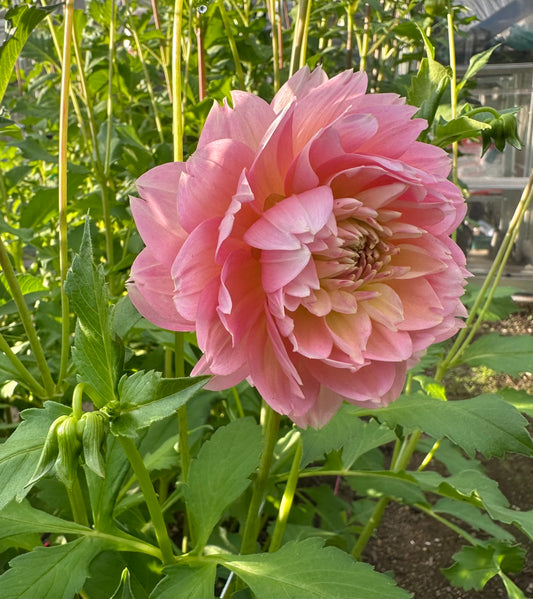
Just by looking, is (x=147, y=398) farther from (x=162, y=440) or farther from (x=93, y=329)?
(x=162, y=440)

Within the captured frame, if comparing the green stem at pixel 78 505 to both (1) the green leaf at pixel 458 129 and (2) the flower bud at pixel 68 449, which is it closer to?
(2) the flower bud at pixel 68 449

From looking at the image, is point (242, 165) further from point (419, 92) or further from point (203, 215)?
point (419, 92)

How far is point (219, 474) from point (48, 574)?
0.46ft

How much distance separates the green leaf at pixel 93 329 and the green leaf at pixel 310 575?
0.16 meters

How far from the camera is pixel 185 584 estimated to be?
427 millimetres

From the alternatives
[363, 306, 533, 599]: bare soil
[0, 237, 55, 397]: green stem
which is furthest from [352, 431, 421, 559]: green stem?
[0, 237, 55, 397]: green stem

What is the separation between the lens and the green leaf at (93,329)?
1.20ft

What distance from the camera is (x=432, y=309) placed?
15.3 inches

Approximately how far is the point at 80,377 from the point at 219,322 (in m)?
0.09

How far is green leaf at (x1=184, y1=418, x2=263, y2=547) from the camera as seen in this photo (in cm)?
49

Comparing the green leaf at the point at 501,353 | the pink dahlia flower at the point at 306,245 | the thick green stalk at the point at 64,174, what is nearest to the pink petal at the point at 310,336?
the pink dahlia flower at the point at 306,245

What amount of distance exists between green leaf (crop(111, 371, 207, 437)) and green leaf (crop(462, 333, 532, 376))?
528mm

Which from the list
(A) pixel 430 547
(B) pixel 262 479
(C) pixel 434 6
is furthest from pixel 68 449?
(A) pixel 430 547

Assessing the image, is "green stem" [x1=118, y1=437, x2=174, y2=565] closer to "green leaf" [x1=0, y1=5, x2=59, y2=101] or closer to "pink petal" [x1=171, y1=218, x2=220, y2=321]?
"pink petal" [x1=171, y1=218, x2=220, y2=321]
